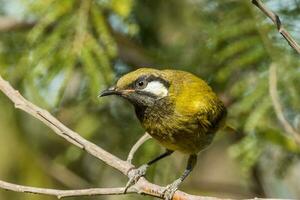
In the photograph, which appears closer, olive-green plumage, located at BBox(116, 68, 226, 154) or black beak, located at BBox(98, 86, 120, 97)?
black beak, located at BBox(98, 86, 120, 97)

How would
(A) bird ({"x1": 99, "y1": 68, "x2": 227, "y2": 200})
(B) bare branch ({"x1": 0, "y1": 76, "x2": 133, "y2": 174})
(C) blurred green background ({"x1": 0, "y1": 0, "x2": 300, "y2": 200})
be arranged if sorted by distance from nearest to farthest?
(B) bare branch ({"x1": 0, "y1": 76, "x2": 133, "y2": 174}), (A) bird ({"x1": 99, "y1": 68, "x2": 227, "y2": 200}), (C) blurred green background ({"x1": 0, "y1": 0, "x2": 300, "y2": 200})

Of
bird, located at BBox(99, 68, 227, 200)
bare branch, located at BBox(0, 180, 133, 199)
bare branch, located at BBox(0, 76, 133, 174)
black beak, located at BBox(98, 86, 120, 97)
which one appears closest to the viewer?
bare branch, located at BBox(0, 180, 133, 199)

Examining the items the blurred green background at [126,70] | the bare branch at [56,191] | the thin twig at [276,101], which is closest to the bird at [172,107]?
the thin twig at [276,101]

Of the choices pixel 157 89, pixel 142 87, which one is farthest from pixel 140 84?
pixel 157 89

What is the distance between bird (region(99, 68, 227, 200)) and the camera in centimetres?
431

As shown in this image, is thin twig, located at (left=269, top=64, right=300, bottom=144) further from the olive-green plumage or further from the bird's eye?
the bird's eye

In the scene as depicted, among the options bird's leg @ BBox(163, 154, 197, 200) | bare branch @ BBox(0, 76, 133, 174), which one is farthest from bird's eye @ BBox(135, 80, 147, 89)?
bare branch @ BBox(0, 76, 133, 174)

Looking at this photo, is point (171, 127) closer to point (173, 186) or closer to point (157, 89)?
point (157, 89)

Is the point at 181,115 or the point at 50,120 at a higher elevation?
the point at 50,120

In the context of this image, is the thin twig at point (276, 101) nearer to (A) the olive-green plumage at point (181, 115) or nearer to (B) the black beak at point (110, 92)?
(A) the olive-green plumage at point (181, 115)

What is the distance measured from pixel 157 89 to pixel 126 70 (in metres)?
1.42

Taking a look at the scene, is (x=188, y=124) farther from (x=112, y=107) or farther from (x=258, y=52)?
(x=112, y=107)

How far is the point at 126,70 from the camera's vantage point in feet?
19.2

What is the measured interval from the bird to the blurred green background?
51 centimetres
